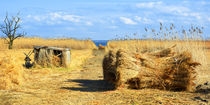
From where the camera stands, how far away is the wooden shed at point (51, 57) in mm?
15773

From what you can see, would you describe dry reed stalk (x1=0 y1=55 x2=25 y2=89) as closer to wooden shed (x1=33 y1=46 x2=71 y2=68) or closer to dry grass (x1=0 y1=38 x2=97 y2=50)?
wooden shed (x1=33 y1=46 x2=71 y2=68)

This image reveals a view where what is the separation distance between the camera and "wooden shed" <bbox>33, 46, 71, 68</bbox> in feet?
51.8

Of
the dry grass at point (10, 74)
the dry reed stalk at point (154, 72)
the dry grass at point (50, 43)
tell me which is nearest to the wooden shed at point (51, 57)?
the dry grass at point (10, 74)

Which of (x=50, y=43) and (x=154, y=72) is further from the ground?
(x=50, y=43)

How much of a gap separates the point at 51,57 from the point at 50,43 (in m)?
20.0

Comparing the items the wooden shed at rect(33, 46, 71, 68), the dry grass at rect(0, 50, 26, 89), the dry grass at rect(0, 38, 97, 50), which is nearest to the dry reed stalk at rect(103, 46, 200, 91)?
the dry grass at rect(0, 50, 26, 89)

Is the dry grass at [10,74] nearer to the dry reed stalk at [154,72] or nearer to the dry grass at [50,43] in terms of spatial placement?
the dry reed stalk at [154,72]

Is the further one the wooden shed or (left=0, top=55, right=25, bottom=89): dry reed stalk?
the wooden shed

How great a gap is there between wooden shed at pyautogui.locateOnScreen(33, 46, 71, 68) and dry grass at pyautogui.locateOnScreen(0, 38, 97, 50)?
13.1 m

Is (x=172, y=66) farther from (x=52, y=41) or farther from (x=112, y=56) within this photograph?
(x=52, y=41)

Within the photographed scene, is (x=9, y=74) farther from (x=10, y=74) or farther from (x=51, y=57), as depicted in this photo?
(x=51, y=57)

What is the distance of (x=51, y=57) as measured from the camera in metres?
15.8

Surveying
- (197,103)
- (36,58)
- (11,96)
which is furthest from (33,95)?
(36,58)

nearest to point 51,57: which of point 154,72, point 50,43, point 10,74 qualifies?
point 10,74
